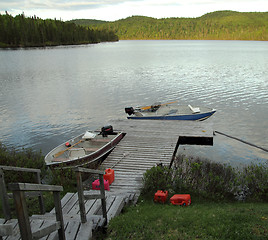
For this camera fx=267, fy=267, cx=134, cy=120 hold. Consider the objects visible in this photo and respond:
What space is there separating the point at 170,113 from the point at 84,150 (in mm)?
9021

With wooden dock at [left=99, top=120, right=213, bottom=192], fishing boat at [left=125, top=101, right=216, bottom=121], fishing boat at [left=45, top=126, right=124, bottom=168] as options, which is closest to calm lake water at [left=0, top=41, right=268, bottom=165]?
wooden dock at [left=99, top=120, right=213, bottom=192]

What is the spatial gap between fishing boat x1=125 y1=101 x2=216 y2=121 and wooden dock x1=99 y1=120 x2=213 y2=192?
985 millimetres

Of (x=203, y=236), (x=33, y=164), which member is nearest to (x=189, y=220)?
(x=203, y=236)

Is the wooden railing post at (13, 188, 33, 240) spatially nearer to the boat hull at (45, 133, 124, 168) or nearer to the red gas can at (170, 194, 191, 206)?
the red gas can at (170, 194, 191, 206)

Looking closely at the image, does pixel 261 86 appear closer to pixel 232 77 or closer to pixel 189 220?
pixel 232 77

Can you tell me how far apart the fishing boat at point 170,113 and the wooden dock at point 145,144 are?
0.98 metres

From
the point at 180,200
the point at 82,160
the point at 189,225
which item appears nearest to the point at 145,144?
the point at 82,160

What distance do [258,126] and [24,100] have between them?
79.9 ft

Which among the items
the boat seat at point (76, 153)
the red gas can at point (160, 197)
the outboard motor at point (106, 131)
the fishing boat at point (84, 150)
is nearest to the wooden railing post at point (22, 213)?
the red gas can at point (160, 197)

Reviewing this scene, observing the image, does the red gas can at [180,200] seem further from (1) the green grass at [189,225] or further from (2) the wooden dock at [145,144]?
(2) the wooden dock at [145,144]

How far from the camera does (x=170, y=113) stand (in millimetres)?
20281

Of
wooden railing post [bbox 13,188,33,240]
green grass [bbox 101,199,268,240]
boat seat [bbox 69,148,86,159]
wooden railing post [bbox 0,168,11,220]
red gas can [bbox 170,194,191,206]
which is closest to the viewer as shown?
wooden railing post [bbox 13,188,33,240]

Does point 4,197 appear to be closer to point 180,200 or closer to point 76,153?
point 180,200

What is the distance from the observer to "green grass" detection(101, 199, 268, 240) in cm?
569
